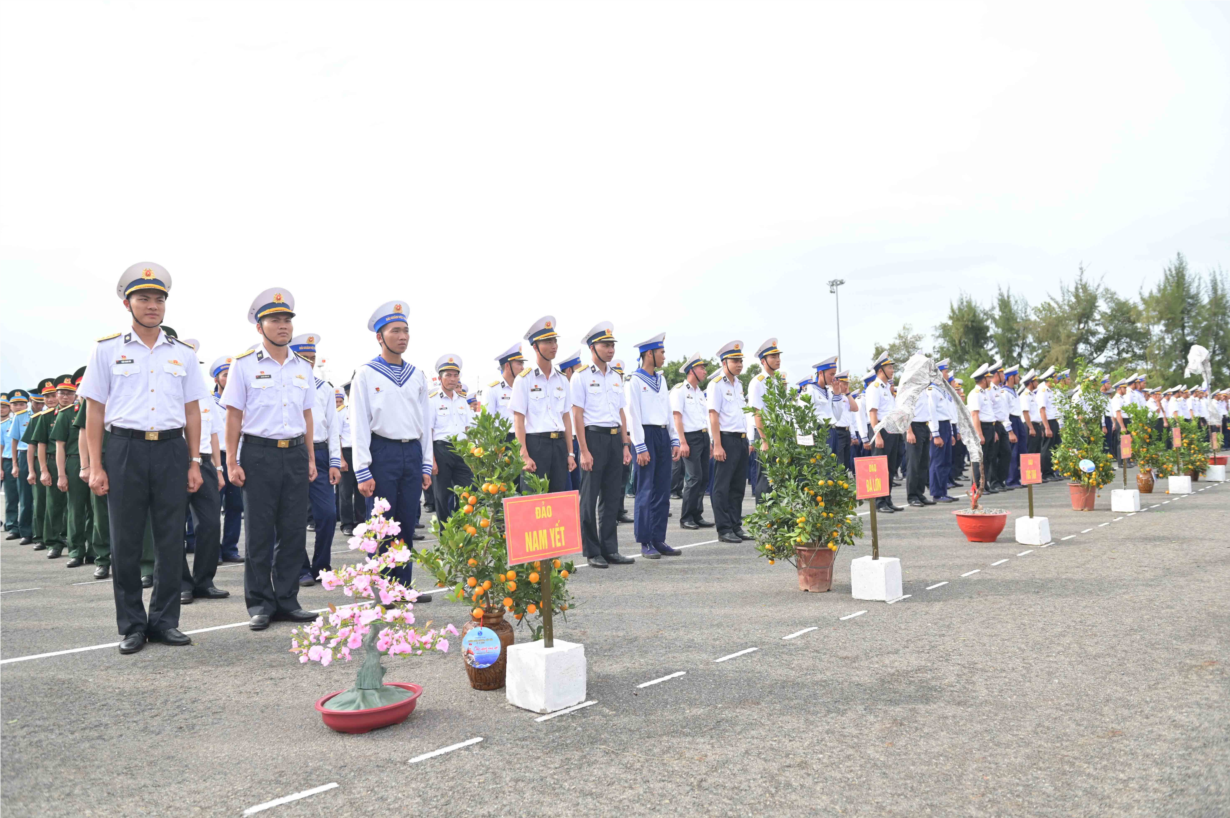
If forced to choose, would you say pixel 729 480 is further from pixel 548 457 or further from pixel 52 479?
pixel 52 479

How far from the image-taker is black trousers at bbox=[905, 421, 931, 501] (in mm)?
13805

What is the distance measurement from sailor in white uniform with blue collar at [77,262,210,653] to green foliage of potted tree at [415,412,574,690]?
2.22 meters

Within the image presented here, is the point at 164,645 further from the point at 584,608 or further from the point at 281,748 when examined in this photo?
the point at 584,608

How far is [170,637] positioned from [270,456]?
4.41ft

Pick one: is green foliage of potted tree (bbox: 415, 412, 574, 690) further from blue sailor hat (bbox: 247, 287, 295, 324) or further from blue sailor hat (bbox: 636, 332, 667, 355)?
blue sailor hat (bbox: 636, 332, 667, 355)

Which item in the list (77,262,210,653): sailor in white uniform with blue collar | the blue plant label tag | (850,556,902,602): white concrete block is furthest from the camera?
(850,556,902,602): white concrete block

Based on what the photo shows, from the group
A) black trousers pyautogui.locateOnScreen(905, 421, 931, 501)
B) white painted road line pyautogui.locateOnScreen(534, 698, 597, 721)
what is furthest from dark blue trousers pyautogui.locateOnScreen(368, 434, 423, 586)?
black trousers pyautogui.locateOnScreen(905, 421, 931, 501)

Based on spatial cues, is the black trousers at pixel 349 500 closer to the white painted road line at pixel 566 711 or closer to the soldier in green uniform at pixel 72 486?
the soldier in green uniform at pixel 72 486

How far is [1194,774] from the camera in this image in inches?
123

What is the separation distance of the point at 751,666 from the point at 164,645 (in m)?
3.81

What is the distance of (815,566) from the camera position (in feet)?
22.1

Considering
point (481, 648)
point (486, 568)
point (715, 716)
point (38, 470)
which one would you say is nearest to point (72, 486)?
point (38, 470)

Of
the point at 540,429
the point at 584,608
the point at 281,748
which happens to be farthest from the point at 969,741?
the point at 540,429

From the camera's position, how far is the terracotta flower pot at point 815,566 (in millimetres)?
6715
